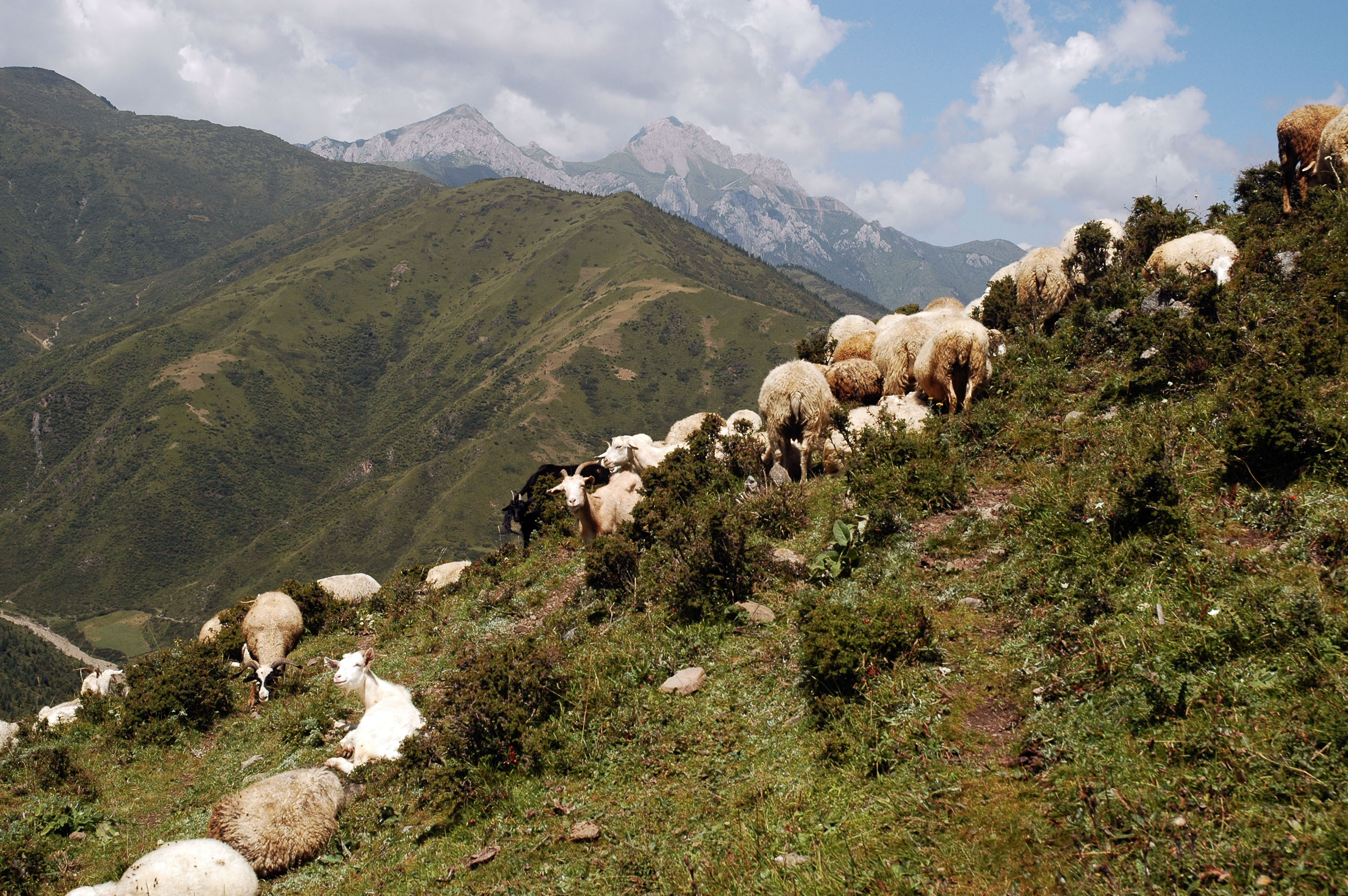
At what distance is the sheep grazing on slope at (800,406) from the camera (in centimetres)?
1652

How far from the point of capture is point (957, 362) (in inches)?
621

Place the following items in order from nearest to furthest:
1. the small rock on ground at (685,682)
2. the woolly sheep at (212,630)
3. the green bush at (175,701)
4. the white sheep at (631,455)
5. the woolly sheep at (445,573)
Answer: the small rock on ground at (685,682) < the green bush at (175,701) < the woolly sheep at (212,630) < the white sheep at (631,455) < the woolly sheep at (445,573)

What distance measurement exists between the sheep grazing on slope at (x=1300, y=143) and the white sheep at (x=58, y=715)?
29711 mm

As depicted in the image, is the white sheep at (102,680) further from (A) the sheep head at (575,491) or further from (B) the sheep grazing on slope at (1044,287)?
(B) the sheep grazing on slope at (1044,287)

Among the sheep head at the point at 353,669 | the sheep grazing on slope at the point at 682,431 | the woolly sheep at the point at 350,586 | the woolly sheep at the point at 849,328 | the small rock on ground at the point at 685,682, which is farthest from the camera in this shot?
the woolly sheep at the point at 849,328

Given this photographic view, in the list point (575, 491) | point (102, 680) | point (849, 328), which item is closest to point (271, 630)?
point (575, 491)

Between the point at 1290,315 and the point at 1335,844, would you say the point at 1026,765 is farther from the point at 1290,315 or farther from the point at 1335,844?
the point at 1290,315

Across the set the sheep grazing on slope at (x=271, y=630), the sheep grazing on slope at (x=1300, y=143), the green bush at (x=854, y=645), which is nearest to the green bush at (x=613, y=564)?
the green bush at (x=854, y=645)

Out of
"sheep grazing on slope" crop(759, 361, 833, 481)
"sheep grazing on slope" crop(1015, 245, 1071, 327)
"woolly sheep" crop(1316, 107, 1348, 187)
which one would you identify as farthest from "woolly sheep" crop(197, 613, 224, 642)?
"woolly sheep" crop(1316, 107, 1348, 187)

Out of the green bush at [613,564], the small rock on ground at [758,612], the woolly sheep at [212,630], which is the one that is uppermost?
the green bush at [613,564]

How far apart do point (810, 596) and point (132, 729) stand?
1216cm

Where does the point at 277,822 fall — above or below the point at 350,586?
below

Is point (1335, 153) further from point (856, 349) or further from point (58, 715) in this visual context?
point (58, 715)

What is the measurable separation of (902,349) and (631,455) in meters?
7.62
